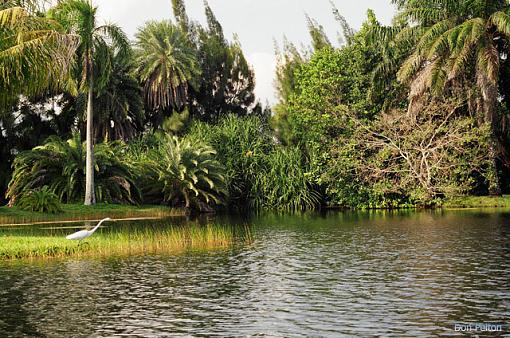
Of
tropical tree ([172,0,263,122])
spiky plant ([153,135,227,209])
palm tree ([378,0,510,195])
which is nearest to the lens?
palm tree ([378,0,510,195])

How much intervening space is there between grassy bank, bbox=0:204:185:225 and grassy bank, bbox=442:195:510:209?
17.4 m

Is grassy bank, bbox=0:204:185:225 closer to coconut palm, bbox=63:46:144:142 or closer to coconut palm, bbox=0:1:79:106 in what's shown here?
coconut palm, bbox=0:1:79:106

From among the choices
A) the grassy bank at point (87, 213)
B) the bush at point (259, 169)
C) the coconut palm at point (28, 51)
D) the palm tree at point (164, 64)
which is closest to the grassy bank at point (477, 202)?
the bush at point (259, 169)

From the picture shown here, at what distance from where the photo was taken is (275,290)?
17.3m

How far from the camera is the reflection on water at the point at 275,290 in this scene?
44.7ft

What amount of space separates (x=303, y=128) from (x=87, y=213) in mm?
19660

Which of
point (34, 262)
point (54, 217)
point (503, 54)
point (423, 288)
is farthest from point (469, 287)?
point (503, 54)

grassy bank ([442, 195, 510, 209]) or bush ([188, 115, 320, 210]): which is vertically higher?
bush ([188, 115, 320, 210])

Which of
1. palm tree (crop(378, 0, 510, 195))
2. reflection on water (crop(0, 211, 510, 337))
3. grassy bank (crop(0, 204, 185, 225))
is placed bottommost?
reflection on water (crop(0, 211, 510, 337))

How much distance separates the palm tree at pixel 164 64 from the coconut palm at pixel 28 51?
2983cm

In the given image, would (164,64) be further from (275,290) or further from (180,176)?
(275,290)

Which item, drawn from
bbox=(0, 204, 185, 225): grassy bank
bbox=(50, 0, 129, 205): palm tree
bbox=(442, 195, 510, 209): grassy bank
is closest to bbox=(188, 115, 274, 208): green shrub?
bbox=(0, 204, 185, 225): grassy bank

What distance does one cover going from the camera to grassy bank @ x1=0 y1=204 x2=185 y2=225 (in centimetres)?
3898

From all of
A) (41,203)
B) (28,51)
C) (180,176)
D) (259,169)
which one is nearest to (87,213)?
(41,203)
